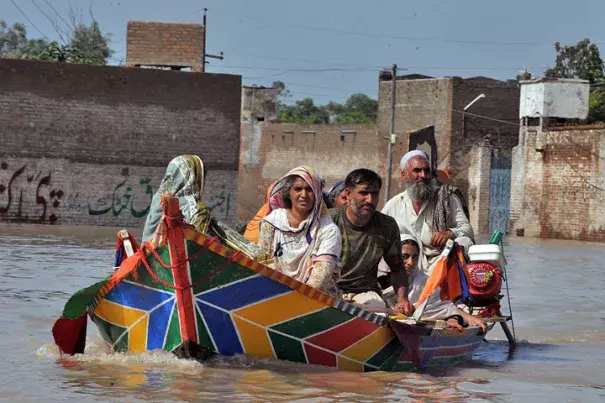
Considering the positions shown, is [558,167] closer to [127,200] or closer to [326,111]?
[127,200]

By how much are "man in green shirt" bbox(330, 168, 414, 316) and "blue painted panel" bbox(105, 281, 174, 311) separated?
1481mm

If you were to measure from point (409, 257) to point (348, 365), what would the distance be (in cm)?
128

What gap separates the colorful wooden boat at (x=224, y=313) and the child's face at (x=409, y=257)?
907 millimetres

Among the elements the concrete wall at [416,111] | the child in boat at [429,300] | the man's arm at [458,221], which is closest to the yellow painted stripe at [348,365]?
the child in boat at [429,300]

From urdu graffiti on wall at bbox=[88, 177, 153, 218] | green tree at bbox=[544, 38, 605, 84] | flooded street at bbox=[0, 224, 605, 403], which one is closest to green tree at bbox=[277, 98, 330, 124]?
green tree at bbox=[544, 38, 605, 84]

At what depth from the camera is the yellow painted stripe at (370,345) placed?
8.10 meters

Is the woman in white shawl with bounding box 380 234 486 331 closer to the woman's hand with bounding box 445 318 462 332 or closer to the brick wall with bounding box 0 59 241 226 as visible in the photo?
the woman's hand with bounding box 445 318 462 332

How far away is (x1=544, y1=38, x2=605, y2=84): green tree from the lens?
2103 inches

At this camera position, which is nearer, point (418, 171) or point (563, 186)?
point (418, 171)

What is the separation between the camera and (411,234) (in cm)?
945

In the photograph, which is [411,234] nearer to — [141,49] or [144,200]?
[144,200]

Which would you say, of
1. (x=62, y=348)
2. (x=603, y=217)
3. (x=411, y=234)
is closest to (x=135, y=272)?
(x=62, y=348)

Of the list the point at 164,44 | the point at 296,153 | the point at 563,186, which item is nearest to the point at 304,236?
the point at 164,44

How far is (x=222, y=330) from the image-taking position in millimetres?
7734
